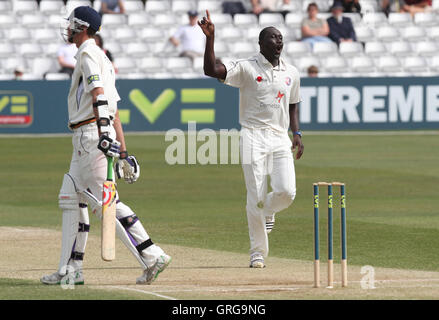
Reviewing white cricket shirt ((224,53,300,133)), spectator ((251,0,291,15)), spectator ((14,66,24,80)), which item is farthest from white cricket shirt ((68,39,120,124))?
spectator ((251,0,291,15))

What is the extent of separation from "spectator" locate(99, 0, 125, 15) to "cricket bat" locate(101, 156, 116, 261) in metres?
20.6

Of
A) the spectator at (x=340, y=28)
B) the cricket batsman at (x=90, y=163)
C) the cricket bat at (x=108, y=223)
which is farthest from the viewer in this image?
the spectator at (x=340, y=28)

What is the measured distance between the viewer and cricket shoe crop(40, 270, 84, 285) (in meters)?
8.12

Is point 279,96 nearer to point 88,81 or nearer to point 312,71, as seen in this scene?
point 88,81

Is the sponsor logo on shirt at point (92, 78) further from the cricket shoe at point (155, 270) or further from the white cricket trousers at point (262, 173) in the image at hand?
the white cricket trousers at point (262, 173)

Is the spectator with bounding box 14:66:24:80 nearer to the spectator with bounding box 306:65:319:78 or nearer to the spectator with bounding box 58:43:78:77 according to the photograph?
the spectator with bounding box 58:43:78:77

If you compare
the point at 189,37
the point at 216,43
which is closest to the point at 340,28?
the point at 216,43

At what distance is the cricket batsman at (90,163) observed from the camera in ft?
26.4

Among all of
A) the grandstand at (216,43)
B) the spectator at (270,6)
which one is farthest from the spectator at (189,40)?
the spectator at (270,6)

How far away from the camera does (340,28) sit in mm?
27891

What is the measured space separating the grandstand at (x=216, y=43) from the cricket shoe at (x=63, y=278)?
1781cm

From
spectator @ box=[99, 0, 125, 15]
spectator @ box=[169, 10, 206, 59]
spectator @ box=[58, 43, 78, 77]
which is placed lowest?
spectator @ box=[58, 43, 78, 77]
